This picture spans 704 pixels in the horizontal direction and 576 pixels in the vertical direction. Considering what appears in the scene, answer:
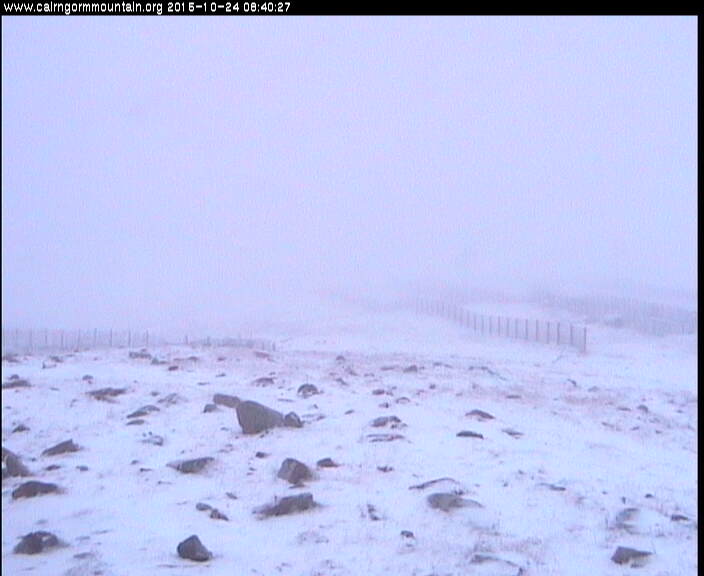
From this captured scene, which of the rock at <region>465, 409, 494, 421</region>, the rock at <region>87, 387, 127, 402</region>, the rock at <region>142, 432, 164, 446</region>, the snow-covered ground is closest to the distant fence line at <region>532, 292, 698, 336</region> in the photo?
the snow-covered ground

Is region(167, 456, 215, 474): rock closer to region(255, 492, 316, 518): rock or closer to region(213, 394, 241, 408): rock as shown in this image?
region(255, 492, 316, 518): rock

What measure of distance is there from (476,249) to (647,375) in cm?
16118

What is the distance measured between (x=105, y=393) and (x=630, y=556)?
1752 centimetres

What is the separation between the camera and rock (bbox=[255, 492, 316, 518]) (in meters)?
13.1

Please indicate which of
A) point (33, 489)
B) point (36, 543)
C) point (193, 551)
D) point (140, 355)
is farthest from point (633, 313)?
point (36, 543)

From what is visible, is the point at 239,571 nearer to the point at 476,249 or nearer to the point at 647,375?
the point at 647,375

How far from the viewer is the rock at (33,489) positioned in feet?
45.9

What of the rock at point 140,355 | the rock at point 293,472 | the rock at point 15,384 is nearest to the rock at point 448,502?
the rock at point 293,472

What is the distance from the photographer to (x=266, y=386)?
25.9m

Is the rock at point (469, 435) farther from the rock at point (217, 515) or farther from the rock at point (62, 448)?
the rock at point (62, 448)

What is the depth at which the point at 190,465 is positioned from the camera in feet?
51.7

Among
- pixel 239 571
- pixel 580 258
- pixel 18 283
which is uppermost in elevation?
pixel 580 258
